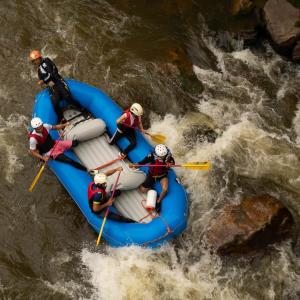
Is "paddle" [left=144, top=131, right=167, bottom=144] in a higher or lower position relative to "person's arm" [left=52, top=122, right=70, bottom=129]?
lower

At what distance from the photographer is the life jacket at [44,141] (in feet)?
22.7

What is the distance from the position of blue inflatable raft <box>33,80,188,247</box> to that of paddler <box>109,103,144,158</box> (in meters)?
0.11

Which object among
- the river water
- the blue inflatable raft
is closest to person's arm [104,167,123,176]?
the blue inflatable raft

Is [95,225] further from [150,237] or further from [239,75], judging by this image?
[239,75]

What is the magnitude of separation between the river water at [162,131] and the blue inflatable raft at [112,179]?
39 centimetres

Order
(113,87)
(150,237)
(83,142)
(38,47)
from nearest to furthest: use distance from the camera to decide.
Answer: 1. (150,237)
2. (83,142)
3. (113,87)
4. (38,47)

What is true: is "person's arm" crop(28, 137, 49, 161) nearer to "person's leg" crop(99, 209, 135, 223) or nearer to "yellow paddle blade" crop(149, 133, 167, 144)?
"person's leg" crop(99, 209, 135, 223)

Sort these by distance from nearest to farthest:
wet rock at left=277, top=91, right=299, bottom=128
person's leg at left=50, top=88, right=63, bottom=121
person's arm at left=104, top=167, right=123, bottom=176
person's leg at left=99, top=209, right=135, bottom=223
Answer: person's leg at left=99, top=209, right=135, bottom=223 < person's arm at left=104, top=167, right=123, bottom=176 < person's leg at left=50, top=88, right=63, bottom=121 < wet rock at left=277, top=91, right=299, bottom=128

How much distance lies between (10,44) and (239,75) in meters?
5.23

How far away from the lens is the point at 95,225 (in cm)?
667

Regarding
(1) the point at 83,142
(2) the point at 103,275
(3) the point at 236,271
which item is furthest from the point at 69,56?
(3) the point at 236,271

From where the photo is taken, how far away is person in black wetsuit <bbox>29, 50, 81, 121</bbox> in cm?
752

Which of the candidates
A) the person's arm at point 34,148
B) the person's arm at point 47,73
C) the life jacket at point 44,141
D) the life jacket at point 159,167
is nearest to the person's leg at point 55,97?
the person's arm at point 47,73

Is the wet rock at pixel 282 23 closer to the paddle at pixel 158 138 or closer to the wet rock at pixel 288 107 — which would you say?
the wet rock at pixel 288 107
